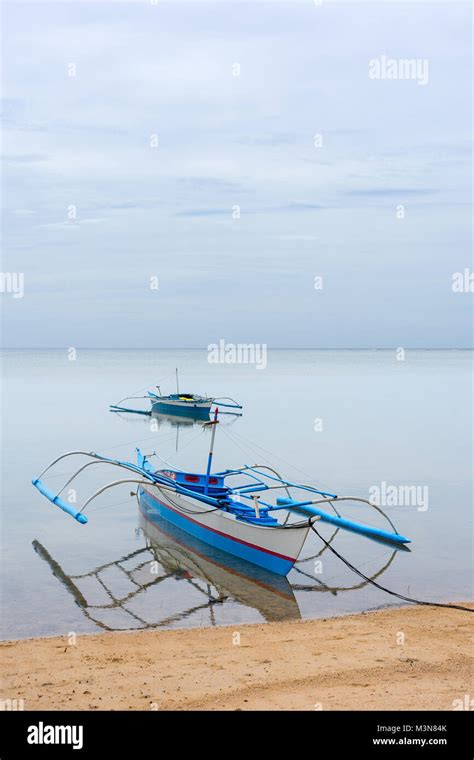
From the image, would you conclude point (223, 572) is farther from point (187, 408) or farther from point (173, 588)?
point (187, 408)

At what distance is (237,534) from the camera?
1455 cm

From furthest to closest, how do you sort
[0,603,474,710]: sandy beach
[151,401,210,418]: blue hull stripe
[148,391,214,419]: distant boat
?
[151,401,210,418]: blue hull stripe → [148,391,214,419]: distant boat → [0,603,474,710]: sandy beach

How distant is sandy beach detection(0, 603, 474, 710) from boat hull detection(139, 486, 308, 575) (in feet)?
6.59

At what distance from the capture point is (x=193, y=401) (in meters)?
48.2

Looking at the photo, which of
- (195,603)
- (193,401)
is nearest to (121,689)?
(195,603)

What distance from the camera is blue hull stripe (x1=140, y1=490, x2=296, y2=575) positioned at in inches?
548

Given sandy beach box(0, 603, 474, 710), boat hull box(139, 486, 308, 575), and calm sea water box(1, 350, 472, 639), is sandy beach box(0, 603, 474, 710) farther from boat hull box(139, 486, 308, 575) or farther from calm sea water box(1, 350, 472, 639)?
boat hull box(139, 486, 308, 575)

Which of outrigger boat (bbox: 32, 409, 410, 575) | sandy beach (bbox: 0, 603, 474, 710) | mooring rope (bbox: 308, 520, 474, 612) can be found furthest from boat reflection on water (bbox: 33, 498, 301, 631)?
mooring rope (bbox: 308, 520, 474, 612)

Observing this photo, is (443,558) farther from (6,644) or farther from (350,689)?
(6,644)

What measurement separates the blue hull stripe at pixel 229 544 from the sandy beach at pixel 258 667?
2.25 metres

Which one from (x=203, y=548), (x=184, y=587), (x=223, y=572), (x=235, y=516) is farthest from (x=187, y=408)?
(x=184, y=587)

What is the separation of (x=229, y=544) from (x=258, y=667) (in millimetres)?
5662

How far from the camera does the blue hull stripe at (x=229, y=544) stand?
1393cm
